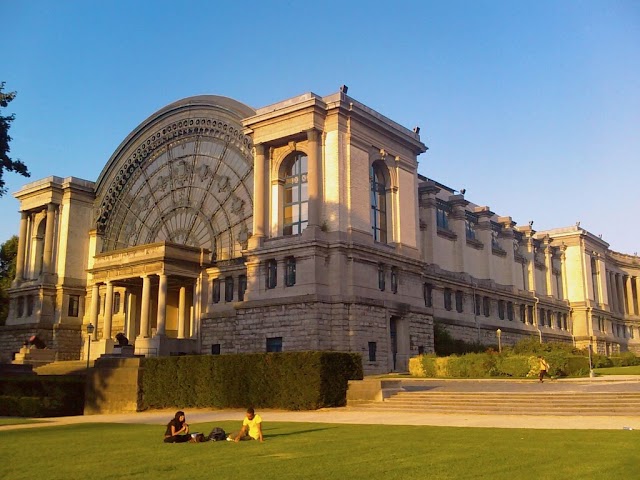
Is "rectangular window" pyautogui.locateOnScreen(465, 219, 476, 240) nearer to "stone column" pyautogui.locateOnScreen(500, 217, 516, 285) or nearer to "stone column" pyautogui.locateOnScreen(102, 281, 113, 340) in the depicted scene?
"stone column" pyautogui.locateOnScreen(500, 217, 516, 285)

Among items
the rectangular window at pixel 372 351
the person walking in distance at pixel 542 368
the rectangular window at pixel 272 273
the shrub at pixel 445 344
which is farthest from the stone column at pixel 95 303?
the person walking in distance at pixel 542 368

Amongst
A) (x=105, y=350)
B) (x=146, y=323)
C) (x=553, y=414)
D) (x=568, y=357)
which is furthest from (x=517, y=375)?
(x=105, y=350)

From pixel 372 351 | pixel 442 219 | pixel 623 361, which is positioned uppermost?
pixel 442 219

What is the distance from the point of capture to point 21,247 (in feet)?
248

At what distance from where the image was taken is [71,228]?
7325 centimetres

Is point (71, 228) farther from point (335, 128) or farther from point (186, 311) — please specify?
point (335, 128)

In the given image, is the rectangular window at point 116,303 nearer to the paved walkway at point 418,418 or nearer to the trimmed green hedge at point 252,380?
the trimmed green hedge at point 252,380

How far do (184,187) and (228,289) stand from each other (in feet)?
44.0

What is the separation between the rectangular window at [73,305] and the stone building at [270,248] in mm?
207

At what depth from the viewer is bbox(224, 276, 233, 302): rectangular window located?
60.1m

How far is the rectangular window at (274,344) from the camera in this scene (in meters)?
49.3

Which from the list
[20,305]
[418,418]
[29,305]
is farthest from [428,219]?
[418,418]

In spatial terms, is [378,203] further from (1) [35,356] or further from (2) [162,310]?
(1) [35,356]

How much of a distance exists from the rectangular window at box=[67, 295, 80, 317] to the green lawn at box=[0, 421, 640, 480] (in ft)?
170
